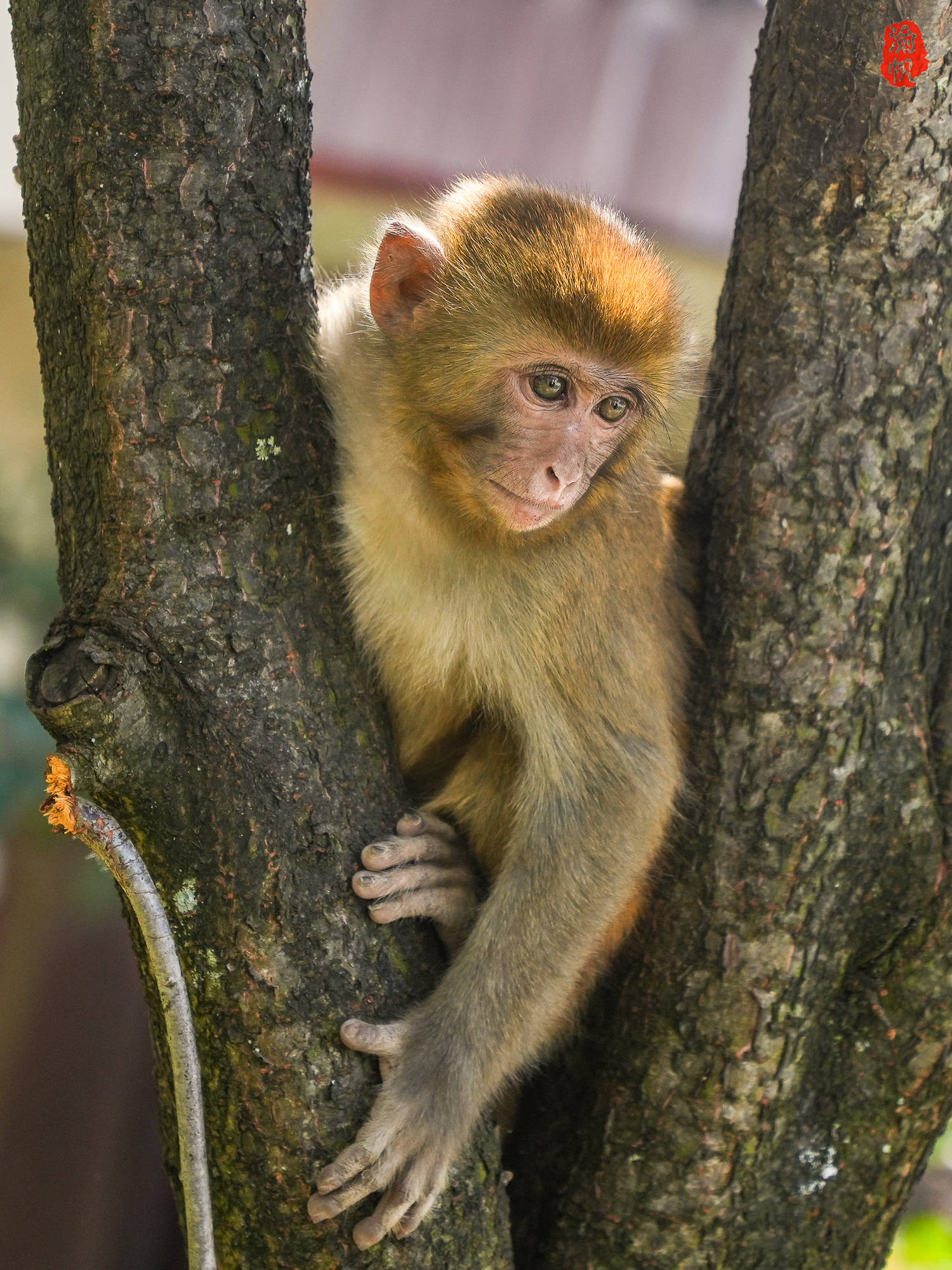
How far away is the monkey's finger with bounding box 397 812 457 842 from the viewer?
272 cm

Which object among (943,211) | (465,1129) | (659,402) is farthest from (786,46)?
(465,1129)

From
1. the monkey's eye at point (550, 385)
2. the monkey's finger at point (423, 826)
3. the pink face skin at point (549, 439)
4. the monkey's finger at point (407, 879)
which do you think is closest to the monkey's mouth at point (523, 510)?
the pink face skin at point (549, 439)

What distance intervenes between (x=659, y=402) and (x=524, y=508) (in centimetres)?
57

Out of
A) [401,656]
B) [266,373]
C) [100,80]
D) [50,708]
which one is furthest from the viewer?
[401,656]

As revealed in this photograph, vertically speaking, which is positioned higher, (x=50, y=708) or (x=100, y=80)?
(x=100, y=80)

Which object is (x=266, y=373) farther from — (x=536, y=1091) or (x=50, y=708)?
(x=536, y=1091)

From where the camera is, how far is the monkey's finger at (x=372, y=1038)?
247 cm

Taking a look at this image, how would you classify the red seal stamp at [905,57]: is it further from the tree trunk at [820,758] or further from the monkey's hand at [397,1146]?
the monkey's hand at [397,1146]

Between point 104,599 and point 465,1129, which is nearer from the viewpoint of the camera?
point 104,599

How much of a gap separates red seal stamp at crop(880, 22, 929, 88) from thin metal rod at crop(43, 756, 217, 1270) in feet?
7.57

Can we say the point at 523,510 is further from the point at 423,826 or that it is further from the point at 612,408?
the point at 423,826

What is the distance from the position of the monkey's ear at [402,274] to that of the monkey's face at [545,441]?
13.5 inches

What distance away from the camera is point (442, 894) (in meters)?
2.87

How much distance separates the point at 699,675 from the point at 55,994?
375 centimetres
